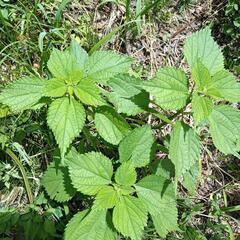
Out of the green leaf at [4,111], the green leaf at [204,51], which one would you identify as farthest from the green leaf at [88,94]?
the green leaf at [4,111]

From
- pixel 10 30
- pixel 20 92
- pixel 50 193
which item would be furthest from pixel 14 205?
pixel 10 30

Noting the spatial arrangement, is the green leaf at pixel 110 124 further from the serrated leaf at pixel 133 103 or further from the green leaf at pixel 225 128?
the green leaf at pixel 225 128

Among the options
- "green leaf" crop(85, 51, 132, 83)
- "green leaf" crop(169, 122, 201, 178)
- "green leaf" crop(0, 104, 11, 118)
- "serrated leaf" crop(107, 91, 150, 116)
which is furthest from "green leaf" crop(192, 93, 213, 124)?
"green leaf" crop(0, 104, 11, 118)

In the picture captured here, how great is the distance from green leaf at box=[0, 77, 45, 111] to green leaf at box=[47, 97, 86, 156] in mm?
95

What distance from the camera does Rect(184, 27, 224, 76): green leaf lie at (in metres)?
1.96

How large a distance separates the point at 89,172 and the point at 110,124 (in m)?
0.24

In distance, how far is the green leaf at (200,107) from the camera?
181cm

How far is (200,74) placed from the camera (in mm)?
1874

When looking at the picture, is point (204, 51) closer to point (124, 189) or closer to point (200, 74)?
point (200, 74)

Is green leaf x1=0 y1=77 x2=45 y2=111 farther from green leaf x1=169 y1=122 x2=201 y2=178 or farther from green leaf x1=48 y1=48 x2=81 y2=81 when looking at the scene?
green leaf x1=169 y1=122 x2=201 y2=178

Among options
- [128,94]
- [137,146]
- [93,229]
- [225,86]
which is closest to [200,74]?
[225,86]

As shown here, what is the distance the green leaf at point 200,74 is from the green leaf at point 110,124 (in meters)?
0.39

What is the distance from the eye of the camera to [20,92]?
1.94 meters

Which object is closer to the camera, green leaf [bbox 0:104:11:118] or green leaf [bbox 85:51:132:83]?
green leaf [bbox 85:51:132:83]
